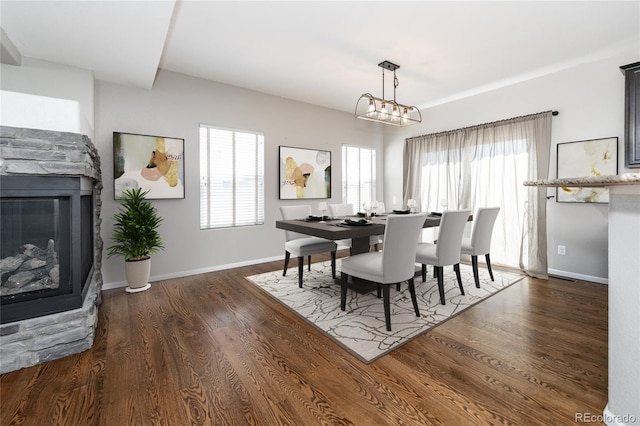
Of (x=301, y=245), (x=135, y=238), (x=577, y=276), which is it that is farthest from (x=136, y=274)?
(x=577, y=276)

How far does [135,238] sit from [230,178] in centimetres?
152

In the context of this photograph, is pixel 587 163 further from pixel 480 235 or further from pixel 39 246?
pixel 39 246

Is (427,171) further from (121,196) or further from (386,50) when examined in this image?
(121,196)

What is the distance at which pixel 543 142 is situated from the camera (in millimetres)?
3834

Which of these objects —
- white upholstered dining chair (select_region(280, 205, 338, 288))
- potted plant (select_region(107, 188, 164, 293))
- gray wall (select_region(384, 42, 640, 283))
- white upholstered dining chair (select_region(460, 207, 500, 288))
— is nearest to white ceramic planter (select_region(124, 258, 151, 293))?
potted plant (select_region(107, 188, 164, 293))

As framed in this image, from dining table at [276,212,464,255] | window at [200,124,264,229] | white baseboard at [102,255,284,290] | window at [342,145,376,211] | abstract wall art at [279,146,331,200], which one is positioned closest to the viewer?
dining table at [276,212,464,255]

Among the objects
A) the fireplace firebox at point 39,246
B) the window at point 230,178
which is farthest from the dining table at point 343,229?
the fireplace firebox at point 39,246

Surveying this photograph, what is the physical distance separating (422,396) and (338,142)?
4568mm

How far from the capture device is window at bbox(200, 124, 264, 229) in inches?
160

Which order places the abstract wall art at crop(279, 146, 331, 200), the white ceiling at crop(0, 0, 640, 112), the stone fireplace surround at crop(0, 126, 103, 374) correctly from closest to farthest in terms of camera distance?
the stone fireplace surround at crop(0, 126, 103, 374)
the white ceiling at crop(0, 0, 640, 112)
the abstract wall art at crop(279, 146, 331, 200)

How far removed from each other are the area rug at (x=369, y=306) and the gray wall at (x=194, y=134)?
823 millimetres

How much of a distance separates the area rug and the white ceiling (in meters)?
2.67

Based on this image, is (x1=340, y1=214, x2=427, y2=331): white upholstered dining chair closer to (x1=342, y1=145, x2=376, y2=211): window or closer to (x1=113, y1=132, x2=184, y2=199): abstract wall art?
(x1=113, y1=132, x2=184, y2=199): abstract wall art

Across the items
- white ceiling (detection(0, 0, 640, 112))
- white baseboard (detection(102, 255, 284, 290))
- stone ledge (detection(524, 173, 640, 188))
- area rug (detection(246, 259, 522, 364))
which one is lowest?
area rug (detection(246, 259, 522, 364))
